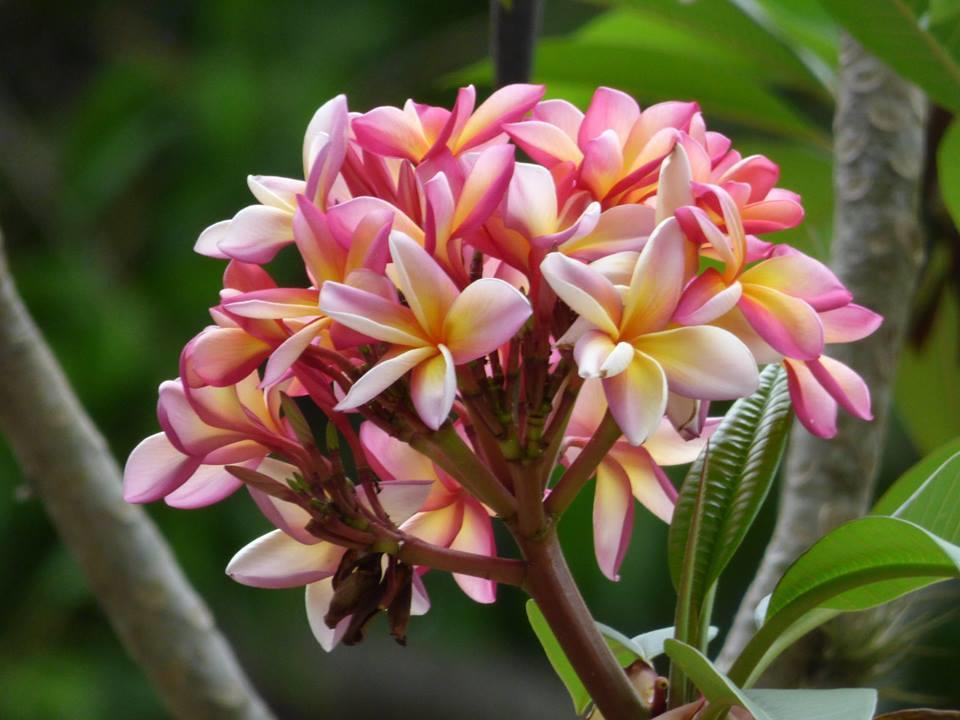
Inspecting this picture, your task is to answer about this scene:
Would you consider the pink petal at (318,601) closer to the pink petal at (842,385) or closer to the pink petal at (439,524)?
the pink petal at (439,524)

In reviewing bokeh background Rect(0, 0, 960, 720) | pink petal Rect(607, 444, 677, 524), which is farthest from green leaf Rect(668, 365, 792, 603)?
bokeh background Rect(0, 0, 960, 720)

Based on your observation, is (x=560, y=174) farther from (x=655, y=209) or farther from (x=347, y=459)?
(x=347, y=459)

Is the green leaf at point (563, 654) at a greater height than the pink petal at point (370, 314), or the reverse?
the pink petal at point (370, 314)

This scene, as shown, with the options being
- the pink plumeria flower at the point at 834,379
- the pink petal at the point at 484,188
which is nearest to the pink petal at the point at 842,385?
the pink plumeria flower at the point at 834,379

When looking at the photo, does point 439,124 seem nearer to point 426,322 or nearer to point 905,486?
point 426,322

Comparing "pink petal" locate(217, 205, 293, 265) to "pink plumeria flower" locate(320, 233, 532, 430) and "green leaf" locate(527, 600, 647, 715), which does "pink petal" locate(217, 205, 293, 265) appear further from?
"green leaf" locate(527, 600, 647, 715)
